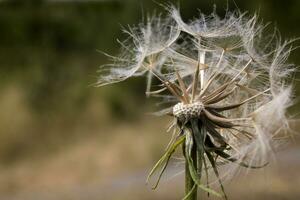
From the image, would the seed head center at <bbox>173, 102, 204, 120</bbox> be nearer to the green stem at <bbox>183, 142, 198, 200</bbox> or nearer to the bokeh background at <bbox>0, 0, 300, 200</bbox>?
the green stem at <bbox>183, 142, 198, 200</bbox>

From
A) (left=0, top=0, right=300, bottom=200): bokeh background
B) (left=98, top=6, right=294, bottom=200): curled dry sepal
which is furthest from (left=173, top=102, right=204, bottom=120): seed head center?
(left=0, top=0, right=300, bottom=200): bokeh background

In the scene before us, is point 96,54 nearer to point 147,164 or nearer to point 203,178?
point 147,164

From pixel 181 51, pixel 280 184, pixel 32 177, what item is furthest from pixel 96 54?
pixel 181 51

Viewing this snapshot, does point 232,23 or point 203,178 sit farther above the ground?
point 232,23

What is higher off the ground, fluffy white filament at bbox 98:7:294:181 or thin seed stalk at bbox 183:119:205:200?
fluffy white filament at bbox 98:7:294:181

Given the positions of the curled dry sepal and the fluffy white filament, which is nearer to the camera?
the curled dry sepal

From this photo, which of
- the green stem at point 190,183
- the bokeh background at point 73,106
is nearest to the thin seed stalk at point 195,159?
the green stem at point 190,183

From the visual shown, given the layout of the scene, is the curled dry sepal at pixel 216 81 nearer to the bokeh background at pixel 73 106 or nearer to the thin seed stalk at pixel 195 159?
the thin seed stalk at pixel 195 159

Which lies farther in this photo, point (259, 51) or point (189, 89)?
point (259, 51)
